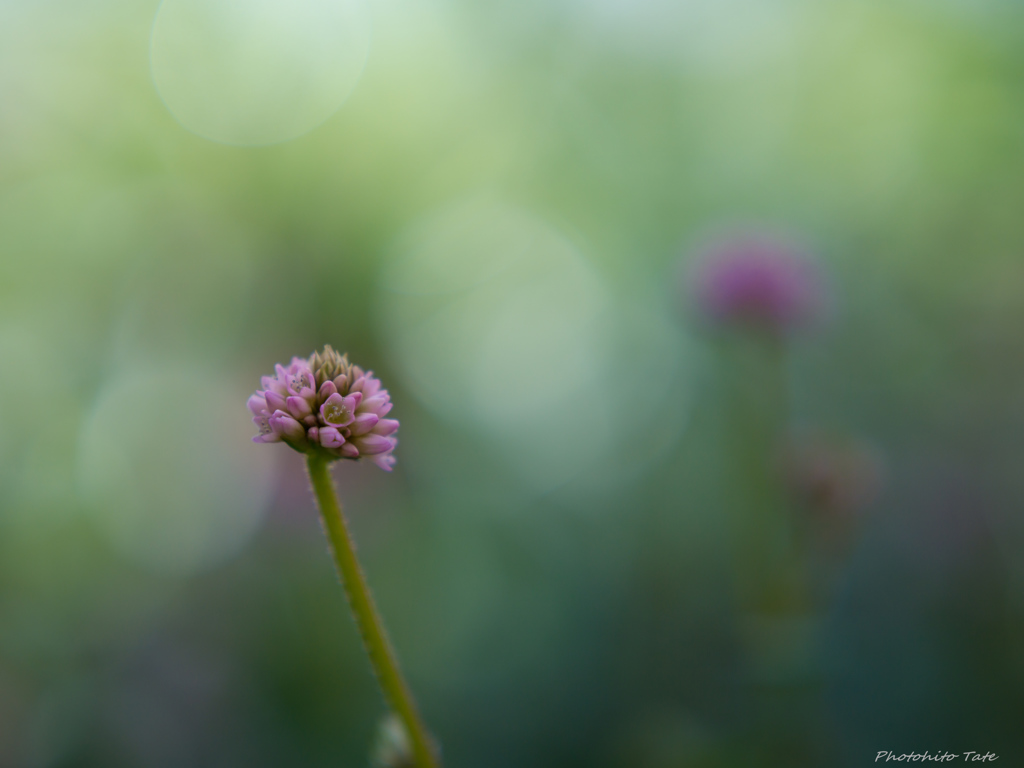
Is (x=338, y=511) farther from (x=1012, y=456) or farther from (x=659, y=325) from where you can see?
(x=659, y=325)

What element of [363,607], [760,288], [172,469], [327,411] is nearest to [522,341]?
[172,469]

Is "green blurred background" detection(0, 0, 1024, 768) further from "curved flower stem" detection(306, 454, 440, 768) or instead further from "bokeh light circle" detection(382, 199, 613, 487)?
"curved flower stem" detection(306, 454, 440, 768)

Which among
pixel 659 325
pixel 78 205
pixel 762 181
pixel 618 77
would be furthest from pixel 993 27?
pixel 78 205

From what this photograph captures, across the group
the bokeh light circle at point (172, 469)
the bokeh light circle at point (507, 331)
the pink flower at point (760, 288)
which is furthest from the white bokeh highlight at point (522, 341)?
the pink flower at point (760, 288)

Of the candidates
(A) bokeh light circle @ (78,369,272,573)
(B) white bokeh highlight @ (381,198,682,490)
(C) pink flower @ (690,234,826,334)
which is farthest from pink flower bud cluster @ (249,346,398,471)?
(B) white bokeh highlight @ (381,198,682,490)

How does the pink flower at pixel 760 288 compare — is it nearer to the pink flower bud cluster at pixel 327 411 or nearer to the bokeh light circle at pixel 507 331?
the bokeh light circle at pixel 507 331

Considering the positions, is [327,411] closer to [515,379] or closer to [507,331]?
[515,379]
